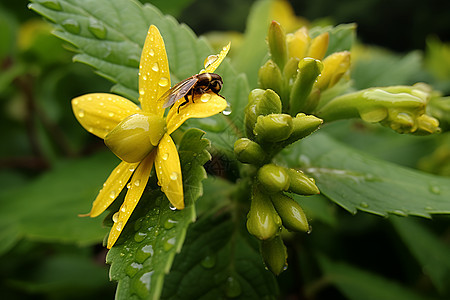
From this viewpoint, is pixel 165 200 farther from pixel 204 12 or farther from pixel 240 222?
pixel 204 12

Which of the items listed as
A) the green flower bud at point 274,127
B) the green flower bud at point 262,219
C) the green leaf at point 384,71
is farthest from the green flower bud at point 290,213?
the green leaf at point 384,71

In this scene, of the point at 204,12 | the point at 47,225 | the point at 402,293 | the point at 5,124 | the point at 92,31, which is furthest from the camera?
the point at 204,12

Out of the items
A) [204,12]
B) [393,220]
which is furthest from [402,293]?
[204,12]

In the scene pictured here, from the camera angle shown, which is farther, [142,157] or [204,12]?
[204,12]

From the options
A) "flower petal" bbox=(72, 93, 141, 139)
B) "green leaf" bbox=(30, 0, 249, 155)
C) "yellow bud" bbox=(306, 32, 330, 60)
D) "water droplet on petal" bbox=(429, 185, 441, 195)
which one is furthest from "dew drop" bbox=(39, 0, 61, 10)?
"water droplet on petal" bbox=(429, 185, 441, 195)

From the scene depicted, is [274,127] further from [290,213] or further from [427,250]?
[427,250]

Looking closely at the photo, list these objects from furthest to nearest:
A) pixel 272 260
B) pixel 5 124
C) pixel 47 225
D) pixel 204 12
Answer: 1. pixel 204 12
2. pixel 5 124
3. pixel 47 225
4. pixel 272 260

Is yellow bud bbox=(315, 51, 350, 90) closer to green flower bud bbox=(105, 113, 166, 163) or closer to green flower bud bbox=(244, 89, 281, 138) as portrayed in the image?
green flower bud bbox=(244, 89, 281, 138)

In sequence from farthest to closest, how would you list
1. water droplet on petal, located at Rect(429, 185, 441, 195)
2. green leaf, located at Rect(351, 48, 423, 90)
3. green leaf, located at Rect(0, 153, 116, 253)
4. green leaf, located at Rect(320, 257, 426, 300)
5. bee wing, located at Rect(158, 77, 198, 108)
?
green leaf, located at Rect(351, 48, 423, 90) < green leaf, located at Rect(320, 257, 426, 300) < green leaf, located at Rect(0, 153, 116, 253) < water droplet on petal, located at Rect(429, 185, 441, 195) < bee wing, located at Rect(158, 77, 198, 108)
